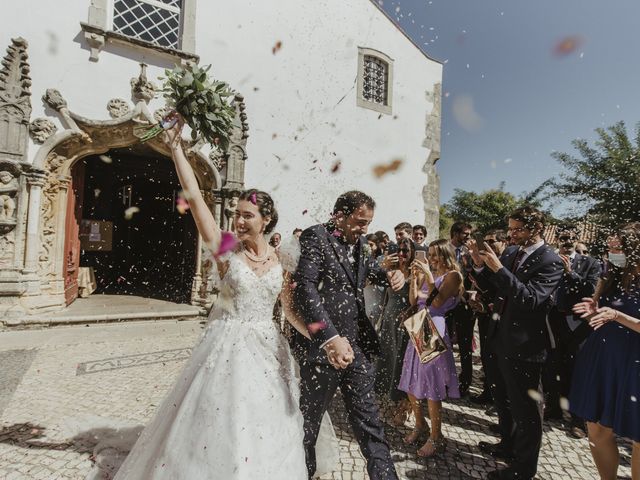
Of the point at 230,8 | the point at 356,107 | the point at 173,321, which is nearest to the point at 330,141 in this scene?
the point at 356,107

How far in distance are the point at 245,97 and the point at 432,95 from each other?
252 inches

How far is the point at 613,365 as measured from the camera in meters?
2.50

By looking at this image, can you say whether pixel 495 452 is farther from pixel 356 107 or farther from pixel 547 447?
pixel 356 107

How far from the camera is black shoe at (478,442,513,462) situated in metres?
3.09

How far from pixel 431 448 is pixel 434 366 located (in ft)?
2.34

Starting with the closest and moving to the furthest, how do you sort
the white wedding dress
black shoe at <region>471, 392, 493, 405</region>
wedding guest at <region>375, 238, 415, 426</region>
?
1. the white wedding dress
2. wedding guest at <region>375, 238, 415, 426</region>
3. black shoe at <region>471, 392, 493, 405</region>

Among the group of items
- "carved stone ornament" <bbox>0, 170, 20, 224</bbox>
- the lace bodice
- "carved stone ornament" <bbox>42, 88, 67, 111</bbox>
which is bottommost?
the lace bodice

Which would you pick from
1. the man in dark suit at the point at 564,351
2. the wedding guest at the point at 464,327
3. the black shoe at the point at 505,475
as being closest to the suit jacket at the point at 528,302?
the black shoe at the point at 505,475

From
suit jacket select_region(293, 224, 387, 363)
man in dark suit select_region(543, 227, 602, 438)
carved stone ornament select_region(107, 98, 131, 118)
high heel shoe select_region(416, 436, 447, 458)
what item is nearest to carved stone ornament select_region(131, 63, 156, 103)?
carved stone ornament select_region(107, 98, 131, 118)

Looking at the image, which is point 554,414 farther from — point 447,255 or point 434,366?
point 447,255

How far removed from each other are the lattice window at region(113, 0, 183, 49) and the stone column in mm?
3888

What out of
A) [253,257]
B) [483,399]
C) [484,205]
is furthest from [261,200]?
[484,205]

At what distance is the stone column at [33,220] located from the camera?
6867 mm

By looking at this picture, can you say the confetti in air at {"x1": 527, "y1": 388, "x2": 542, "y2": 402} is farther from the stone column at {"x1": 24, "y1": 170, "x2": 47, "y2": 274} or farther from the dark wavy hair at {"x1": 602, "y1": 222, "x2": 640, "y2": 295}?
the stone column at {"x1": 24, "y1": 170, "x2": 47, "y2": 274}
